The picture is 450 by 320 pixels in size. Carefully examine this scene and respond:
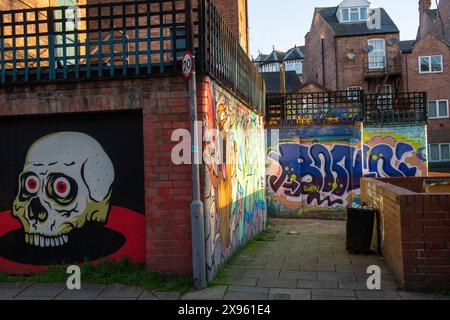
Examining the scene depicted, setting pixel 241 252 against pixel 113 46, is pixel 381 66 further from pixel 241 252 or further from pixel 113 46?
pixel 113 46

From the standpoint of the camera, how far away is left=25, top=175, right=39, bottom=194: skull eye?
596cm

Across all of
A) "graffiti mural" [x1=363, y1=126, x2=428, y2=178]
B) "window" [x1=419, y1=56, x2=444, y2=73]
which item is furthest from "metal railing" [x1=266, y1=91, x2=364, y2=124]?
"window" [x1=419, y1=56, x2=444, y2=73]

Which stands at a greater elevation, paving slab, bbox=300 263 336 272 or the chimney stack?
the chimney stack

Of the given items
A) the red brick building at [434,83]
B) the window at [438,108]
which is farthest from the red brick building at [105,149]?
the window at [438,108]

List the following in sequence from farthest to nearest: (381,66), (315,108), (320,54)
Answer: (320,54), (381,66), (315,108)

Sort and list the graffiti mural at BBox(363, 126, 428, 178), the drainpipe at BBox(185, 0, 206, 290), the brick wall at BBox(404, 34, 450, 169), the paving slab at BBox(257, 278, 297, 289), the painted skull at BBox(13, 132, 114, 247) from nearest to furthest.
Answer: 1. the drainpipe at BBox(185, 0, 206, 290)
2. the paving slab at BBox(257, 278, 297, 289)
3. the painted skull at BBox(13, 132, 114, 247)
4. the graffiti mural at BBox(363, 126, 428, 178)
5. the brick wall at BBox(404, 34, 450, 169)

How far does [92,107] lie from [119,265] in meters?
2.17

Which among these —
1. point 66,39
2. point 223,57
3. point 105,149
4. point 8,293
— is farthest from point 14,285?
point 66,39

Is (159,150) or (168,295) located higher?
(159,150)

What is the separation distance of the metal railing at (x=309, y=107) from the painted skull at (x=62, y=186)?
8.79 meters

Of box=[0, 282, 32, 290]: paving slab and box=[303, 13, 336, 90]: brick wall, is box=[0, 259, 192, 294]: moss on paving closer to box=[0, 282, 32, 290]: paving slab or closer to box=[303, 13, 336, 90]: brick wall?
box=[0, 282, 32, 290]: paving slab

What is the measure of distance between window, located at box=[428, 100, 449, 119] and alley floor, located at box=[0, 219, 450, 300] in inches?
968

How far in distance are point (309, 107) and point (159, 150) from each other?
9382mm

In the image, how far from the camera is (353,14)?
3181cm
